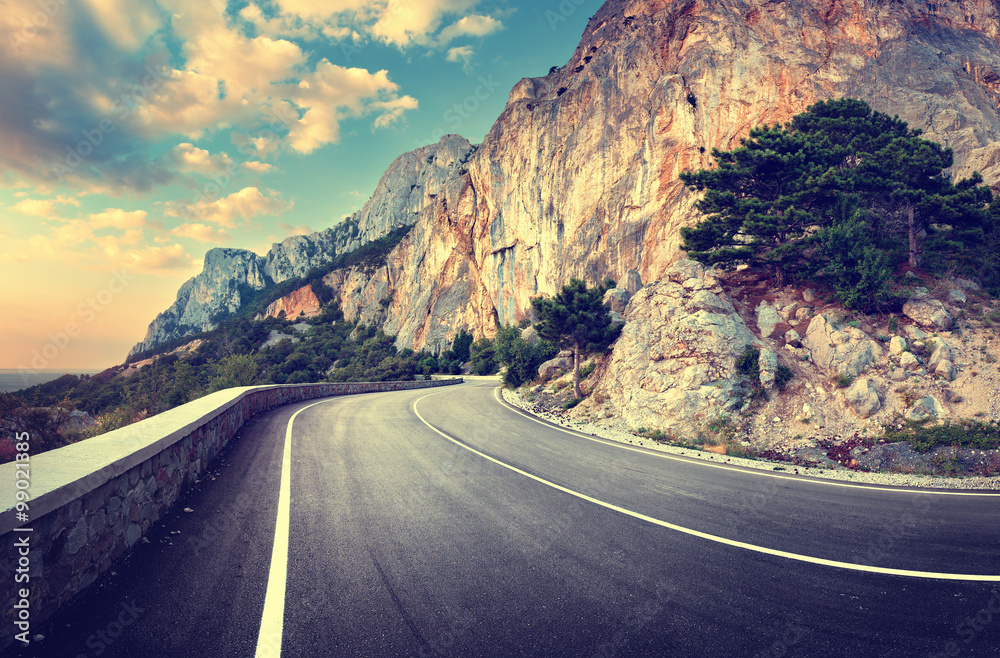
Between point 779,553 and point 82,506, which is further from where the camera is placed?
point 779,553

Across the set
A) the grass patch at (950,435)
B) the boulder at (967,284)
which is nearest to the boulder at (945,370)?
the grass patch at (950,435)

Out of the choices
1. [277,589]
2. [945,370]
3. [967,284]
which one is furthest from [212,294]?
[967,284]

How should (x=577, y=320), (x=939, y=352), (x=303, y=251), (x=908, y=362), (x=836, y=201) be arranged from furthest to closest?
(x=303, y=251) < (x=577, y=320) < (x=836, y=201) < (x=908, y=362) < (x=939, y=352)

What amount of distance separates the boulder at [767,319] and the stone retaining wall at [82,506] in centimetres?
1779

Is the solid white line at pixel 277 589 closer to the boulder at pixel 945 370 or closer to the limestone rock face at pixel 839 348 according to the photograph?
the limestone rock face at pixel 839 348

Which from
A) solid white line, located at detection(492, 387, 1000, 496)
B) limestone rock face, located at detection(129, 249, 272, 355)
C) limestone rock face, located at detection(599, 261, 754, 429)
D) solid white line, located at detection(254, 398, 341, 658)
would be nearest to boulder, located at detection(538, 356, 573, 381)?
limestone rock face, located at detection(599, 261, 754, 429)

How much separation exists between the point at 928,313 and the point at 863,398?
5249mm

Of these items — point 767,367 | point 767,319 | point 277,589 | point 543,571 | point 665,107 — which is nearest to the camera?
point 277,589

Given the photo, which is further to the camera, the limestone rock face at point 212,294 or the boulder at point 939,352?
the limestone rock face at point 212,294

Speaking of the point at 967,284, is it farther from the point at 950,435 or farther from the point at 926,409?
the point at 950,435

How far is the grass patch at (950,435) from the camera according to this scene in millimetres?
8539

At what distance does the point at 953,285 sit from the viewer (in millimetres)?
14062

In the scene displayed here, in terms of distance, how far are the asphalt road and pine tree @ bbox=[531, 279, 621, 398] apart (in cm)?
1147

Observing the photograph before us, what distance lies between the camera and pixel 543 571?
3623mm
